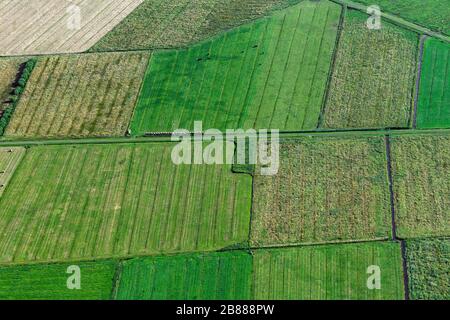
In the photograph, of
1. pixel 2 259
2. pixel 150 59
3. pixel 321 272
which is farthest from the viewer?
pixel 150 59

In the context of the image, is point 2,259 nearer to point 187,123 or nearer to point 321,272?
point 187,123

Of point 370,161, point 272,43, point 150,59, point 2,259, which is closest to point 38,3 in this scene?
point 150,59

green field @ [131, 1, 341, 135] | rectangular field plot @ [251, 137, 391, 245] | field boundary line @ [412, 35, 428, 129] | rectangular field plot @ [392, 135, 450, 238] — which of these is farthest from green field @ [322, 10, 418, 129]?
rectangular field plot @ [392, 135, 450, 238]

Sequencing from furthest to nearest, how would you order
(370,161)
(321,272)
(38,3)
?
(38,3), (370,161), (321,272)

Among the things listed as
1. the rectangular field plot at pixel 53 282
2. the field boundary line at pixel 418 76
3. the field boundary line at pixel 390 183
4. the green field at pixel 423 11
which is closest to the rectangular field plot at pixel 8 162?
the rectangular field plot at pixel 53 282

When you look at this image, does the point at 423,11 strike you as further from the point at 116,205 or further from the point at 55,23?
the point at 55,23

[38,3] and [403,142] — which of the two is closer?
[403,142]
